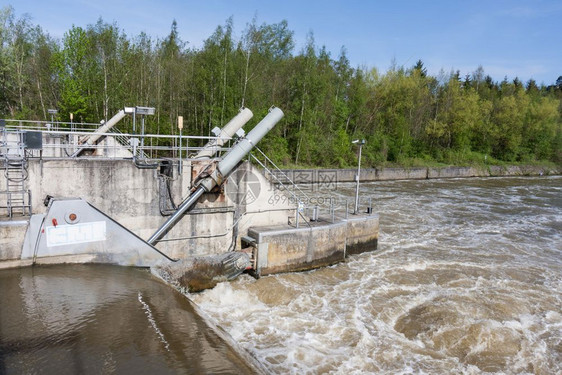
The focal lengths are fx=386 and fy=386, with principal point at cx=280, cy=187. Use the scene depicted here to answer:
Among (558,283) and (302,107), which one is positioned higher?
(302,107)

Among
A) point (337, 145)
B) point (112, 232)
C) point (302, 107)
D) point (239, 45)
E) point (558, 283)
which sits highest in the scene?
point (239, 45)

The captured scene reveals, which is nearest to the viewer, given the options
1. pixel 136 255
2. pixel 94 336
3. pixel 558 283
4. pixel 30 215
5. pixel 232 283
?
pixel 94 336

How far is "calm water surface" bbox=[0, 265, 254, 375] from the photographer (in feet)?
19.8

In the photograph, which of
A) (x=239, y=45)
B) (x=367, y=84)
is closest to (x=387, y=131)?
(x=367, y=84)

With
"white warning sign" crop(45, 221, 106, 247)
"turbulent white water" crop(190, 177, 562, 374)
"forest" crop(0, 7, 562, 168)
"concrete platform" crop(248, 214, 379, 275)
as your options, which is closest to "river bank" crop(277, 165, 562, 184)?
"forest" crop(0, 7, 562, 168)

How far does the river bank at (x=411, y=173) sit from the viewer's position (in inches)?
1492

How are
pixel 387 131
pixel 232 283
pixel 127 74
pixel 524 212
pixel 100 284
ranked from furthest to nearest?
pixel 387 131
pixel 127 74
pixel 524 212
pixel 232 283
pixel 100 284

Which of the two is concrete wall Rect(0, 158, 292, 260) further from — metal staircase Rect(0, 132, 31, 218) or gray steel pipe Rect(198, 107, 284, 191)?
gray steel pipe Rect(198, 107, 284, 191)

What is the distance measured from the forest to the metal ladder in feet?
70.5

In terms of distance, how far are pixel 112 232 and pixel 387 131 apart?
4854 cm

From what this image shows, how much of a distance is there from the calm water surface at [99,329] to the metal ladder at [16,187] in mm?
1764

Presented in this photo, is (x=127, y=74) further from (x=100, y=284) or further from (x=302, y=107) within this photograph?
(x=100, y=284)

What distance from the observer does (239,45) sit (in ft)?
110
